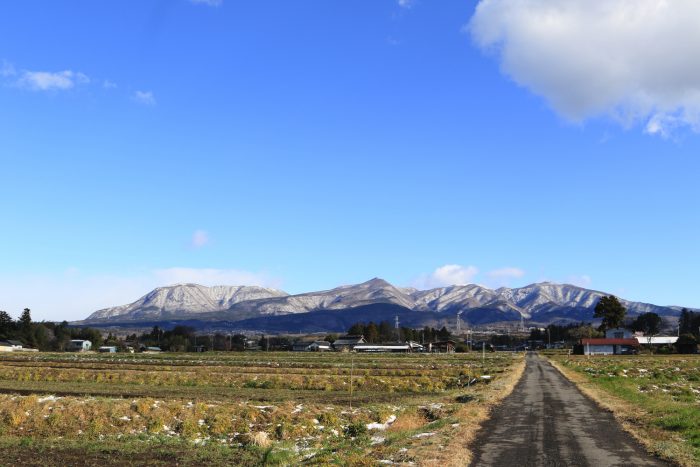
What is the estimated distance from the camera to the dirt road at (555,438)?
17.9 meters

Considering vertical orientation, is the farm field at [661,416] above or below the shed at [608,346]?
above

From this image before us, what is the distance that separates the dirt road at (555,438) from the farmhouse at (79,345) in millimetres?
179226

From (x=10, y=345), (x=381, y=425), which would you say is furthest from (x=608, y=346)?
(x=10, y=345)

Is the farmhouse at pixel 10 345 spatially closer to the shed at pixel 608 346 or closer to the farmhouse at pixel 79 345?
the farmhouse at pixel 79 345

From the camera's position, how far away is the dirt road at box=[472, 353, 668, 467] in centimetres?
1791

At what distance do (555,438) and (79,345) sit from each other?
19534cm

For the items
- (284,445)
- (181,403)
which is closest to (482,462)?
(284,445)

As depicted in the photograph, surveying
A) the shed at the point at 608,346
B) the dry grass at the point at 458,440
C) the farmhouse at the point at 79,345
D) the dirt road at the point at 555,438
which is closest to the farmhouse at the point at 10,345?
the farmhouse at the point at 79,345

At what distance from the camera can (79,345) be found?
7554 inches

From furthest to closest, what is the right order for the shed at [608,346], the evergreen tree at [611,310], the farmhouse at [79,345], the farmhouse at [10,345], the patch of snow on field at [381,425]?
the farmhouse at [79,345] → the evergreen tree at [611,310] → the farmhouse at [10,345] → the shed at [608,346] → the patch of snow on field at [381,425]

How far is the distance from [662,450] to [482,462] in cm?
619

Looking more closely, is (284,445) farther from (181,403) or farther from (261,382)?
(261,382)

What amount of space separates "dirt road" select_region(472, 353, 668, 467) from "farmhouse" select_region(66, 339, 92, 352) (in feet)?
588

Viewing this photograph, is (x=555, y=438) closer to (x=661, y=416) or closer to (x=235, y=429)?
(x=661, y=416)
